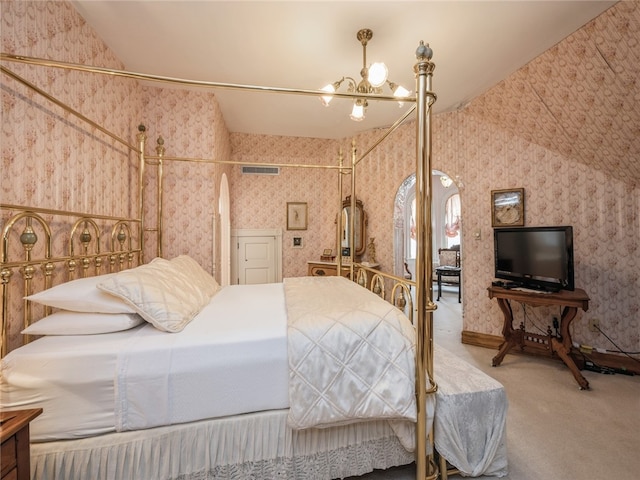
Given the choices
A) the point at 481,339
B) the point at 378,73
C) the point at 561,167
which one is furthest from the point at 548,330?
the point at 378,73

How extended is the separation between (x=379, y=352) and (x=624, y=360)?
3.09m

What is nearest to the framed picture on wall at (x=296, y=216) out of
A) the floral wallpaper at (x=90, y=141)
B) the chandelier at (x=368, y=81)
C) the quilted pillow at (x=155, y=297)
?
the floral wallpaper at (x=90, y=141)

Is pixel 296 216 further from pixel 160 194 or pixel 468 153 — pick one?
pixel 468 153

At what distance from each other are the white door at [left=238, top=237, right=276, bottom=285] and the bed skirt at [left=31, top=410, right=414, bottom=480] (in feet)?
12.1

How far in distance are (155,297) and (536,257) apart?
11.0 feet

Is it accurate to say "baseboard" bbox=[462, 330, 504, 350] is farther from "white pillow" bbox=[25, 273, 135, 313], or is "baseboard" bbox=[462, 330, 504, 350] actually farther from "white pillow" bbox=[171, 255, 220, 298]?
"white pillow" bbox=[25, 273, 135, 313]

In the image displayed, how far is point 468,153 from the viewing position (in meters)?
3.62

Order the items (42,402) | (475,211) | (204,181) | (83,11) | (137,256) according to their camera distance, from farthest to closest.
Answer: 1. (475,211)
2. (204,181)
3. (137,256)
4. (83,11)
5. (42,402)

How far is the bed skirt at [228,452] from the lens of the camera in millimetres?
1129

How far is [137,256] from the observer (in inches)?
108

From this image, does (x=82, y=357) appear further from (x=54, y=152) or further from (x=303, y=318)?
(x=54, y=152)

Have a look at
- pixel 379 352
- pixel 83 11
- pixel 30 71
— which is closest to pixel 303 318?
pixel 379 352

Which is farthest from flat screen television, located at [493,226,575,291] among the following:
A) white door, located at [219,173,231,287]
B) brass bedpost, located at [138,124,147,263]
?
brass bedpost, located at [138,124,147,263]

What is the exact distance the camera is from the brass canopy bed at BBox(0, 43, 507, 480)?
1.14 meters
